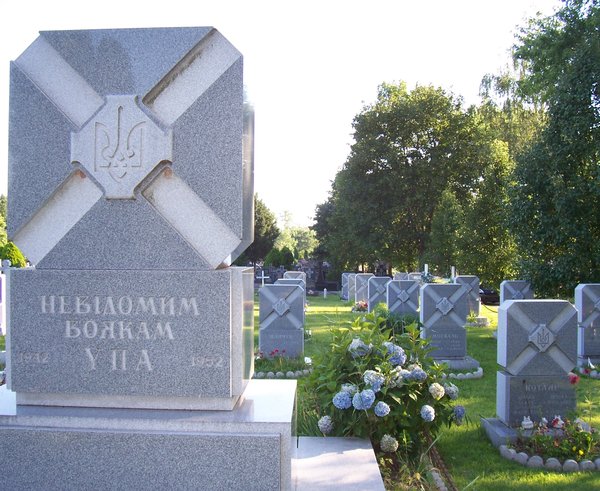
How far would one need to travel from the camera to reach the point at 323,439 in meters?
4.75

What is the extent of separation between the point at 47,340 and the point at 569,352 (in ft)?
18.3

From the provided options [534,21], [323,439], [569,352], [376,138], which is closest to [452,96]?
[376,138]

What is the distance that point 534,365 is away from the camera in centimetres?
655

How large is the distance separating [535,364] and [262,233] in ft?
140

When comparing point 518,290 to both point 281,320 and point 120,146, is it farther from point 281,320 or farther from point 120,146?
point 120,146

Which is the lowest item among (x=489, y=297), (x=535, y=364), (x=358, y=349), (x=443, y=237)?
(x=489, y=297)

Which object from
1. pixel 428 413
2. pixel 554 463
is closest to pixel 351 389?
pixel 428 413

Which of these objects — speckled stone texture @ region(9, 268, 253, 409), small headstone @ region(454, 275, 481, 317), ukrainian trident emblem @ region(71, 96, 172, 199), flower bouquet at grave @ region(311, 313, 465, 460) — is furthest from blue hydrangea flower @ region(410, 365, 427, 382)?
small headstone @ region(454, 275, 481, 317)

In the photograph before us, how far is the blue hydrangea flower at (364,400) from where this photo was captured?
4.60 meters

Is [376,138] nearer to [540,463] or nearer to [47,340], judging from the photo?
[540,463]

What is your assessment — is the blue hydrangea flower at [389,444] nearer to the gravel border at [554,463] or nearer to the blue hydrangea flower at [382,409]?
the blue hydrangea flower at [382,409]

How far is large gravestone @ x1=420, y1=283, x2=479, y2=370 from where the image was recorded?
38.0 ft

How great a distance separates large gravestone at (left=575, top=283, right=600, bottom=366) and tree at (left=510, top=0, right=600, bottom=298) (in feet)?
6.63

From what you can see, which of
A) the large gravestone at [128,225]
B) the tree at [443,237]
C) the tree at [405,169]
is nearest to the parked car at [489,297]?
the tree at [405,169]
